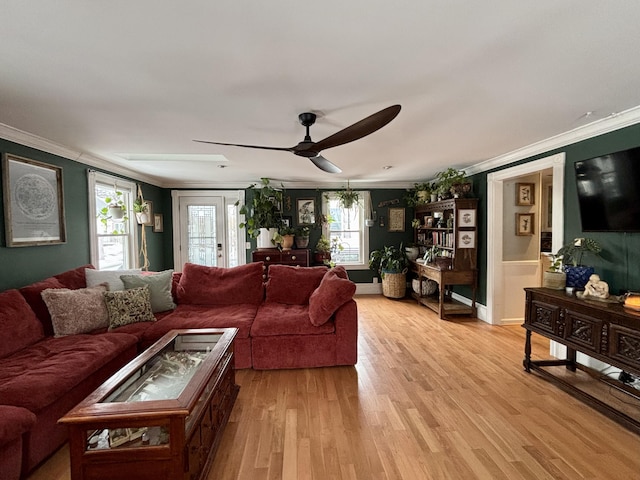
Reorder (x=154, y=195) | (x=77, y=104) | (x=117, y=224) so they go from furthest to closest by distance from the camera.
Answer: (x=154, y=195) < (x=117, y=224) < (x=77, y=104)

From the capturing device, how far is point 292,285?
3514 mm

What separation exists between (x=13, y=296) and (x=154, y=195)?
336cm

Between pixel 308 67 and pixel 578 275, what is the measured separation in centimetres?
284

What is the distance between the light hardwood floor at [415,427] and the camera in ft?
5.52

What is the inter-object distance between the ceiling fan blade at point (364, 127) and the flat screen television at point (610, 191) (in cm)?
202

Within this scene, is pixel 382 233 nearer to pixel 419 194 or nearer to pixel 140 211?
pixel 419 194

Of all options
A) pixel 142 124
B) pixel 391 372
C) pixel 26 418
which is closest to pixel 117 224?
pixel 142 124

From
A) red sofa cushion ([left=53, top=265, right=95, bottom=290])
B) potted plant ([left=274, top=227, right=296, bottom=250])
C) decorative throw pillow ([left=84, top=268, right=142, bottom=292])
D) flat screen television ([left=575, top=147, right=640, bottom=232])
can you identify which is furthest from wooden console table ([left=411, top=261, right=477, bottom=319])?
red sofa cushion ([left=53, top=265, right=95, bottom=290])

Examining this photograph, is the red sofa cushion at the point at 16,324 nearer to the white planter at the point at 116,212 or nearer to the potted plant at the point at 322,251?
the white planter at the point at 116,212

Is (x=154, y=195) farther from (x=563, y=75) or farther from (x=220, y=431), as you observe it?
(x=563, y=75)

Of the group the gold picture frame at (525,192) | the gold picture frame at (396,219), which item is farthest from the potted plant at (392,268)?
the gold picture frame at (525,192)

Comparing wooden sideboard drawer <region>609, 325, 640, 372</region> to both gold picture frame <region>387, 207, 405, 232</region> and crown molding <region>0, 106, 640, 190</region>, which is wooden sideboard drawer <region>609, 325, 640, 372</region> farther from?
gold picture frame <region>387, 207, 405, 232</region>

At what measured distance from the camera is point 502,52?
1.53 m

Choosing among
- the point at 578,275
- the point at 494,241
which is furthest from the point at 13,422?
the point at 494,241
